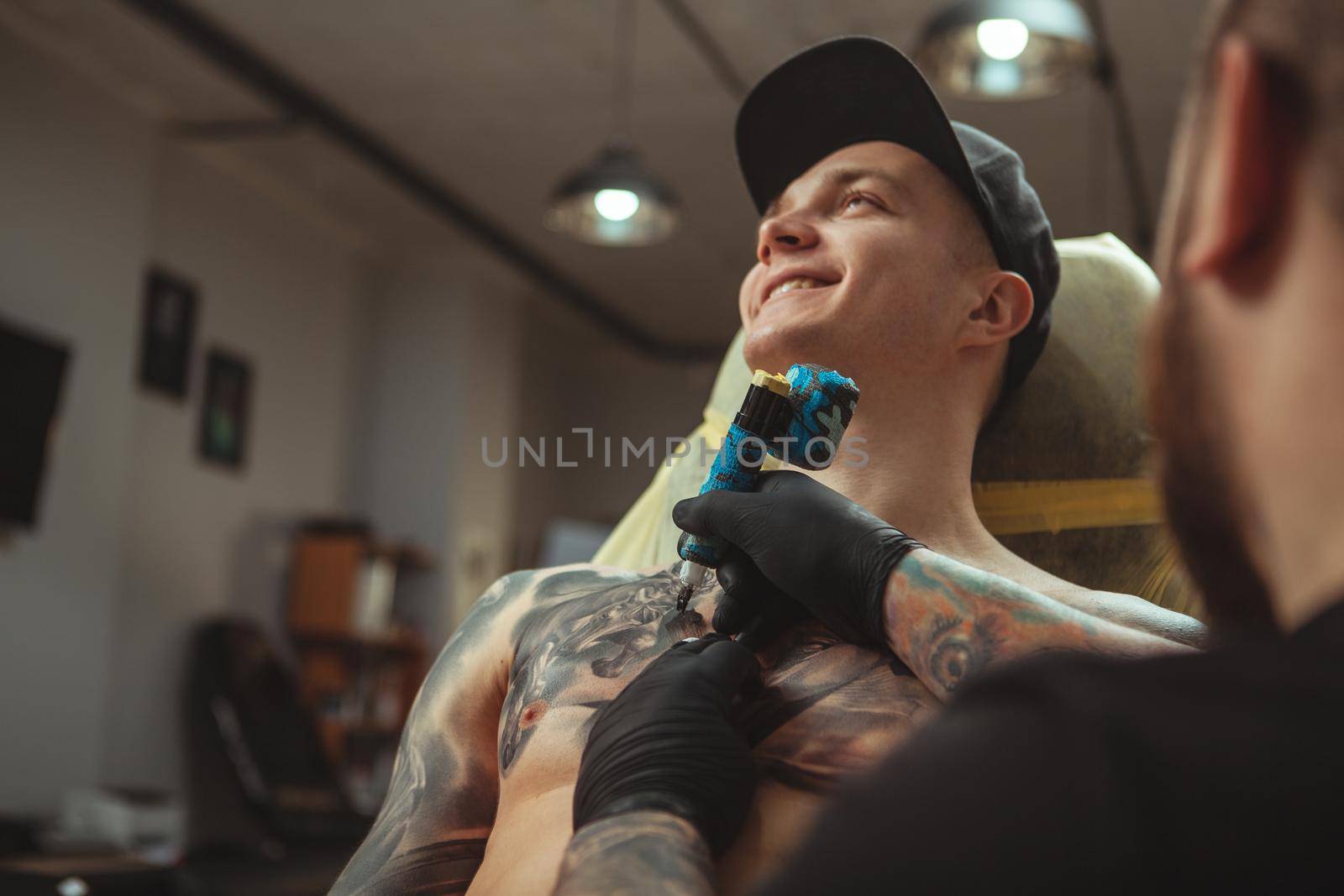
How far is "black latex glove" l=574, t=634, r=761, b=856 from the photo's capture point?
0.92 metres

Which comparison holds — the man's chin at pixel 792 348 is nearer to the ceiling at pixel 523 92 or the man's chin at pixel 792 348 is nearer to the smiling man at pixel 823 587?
the smiling man at pixel 823 587

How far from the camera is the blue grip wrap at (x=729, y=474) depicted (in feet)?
4.03

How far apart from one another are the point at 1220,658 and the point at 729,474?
809 mm

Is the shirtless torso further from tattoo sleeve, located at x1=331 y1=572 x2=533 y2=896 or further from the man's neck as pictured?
the man's neck

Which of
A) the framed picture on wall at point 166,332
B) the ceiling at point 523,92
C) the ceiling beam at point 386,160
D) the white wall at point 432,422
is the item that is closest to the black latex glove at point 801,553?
the ceiling at point 523,92

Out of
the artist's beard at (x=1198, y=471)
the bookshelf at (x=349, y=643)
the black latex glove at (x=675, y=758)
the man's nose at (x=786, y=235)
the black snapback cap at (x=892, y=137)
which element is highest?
the black snapback cap at (x=892, y=137)

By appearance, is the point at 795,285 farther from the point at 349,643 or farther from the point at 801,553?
the point at 349,643

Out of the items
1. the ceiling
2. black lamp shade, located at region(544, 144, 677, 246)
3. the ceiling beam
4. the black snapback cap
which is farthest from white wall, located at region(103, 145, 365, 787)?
the black snapback cap

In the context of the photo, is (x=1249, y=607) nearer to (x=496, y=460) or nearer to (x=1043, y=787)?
(x=1043, y=787)

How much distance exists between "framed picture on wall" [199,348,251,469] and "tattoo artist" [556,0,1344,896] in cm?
609

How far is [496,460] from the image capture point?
836cm

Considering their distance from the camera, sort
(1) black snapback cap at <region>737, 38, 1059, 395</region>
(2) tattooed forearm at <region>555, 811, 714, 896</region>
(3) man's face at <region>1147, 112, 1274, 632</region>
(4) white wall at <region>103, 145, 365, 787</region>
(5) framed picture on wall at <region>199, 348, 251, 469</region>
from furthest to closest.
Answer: (5) framed picture on wall at <region>199, 348, 251, 469</region> < (4) white wall at <region>103, 145, 365, 787</region> < (1) black snapback cap at <region>737, 38, 1059, 395</region> < (2) tattooed forearm at <region>555, 811, 714, 896</region> < (3) man's face at <region>1147, 112, 1274, 632</region>

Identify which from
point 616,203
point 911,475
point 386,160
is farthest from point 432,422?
point 911,475

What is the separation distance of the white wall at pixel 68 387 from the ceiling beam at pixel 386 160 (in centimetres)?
72
